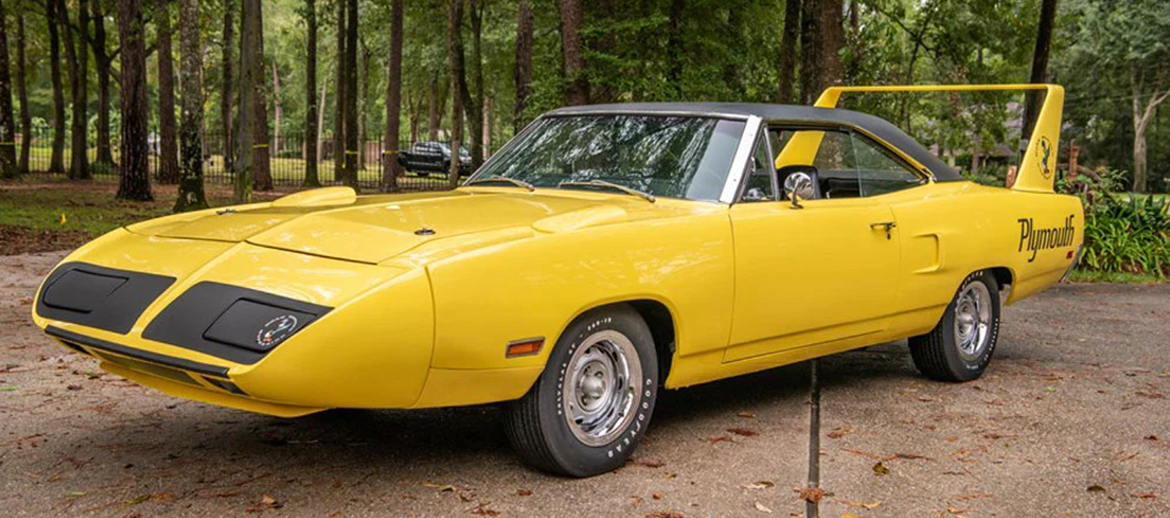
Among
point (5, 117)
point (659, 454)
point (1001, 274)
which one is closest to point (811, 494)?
point (659, 454)

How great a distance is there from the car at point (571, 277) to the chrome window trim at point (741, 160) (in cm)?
1

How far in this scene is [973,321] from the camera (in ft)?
21.9

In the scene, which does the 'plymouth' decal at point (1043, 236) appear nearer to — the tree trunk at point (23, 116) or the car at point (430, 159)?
the tree trunk at point (23, 116)

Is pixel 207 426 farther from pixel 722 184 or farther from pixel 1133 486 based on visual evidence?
pixel 1133 486

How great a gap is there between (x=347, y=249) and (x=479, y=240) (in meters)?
0.46

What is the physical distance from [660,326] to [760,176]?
976 millimetres

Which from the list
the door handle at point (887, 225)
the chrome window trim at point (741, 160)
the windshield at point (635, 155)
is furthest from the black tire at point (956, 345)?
the windshield at point (635, 155)

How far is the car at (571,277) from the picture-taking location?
12.2 feet

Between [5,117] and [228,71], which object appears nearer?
[5,117]

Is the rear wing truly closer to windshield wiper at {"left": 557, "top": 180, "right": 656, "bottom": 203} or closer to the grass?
windshield wiper at {"left": 557, "top": 180, "right": 656, "bottom": 203}

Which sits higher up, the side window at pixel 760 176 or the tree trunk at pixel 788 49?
the tree trunk at pixel 788 49

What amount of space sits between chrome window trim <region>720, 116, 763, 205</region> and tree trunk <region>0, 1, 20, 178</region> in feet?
70.9

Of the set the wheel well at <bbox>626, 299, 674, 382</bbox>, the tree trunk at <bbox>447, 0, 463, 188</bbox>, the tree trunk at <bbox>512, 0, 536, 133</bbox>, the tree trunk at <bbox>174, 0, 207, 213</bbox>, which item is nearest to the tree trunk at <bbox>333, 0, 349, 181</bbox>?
the tree trunk at <bbox>447, 0, 463, 188</bbox>

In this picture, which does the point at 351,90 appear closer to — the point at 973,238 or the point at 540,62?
the point at 540,62
